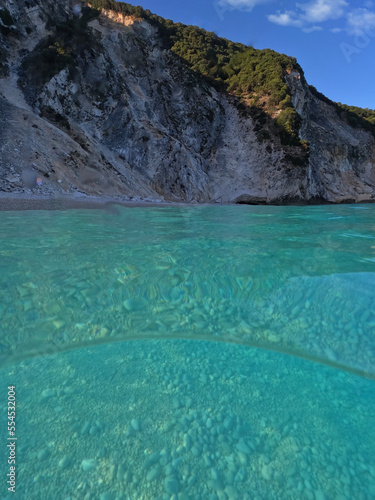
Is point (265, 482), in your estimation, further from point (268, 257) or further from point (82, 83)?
point (82, 83)

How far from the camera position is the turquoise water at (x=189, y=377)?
1.07m

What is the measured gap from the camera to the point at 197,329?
2.08 m

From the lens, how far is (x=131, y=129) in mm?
22484

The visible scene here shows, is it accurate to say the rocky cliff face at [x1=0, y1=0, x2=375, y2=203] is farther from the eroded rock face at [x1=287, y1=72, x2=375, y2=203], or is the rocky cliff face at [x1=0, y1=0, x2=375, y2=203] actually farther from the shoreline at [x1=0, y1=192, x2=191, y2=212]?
the shoreline at [x1=0, y1=192, x2=191, y2=212]

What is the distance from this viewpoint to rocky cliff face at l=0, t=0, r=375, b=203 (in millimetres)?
16469

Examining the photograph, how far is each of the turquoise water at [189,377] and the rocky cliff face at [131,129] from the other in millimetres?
13317

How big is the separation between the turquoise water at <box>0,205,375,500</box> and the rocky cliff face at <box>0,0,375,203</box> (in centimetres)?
1332

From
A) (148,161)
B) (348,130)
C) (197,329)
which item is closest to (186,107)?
(148,161)

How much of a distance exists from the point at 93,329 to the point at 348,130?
48.7 m

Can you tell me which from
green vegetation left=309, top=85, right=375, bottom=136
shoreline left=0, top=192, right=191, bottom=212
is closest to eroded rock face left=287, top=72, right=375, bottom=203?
green vegetation left=309, top=85, right=375, bottom=136

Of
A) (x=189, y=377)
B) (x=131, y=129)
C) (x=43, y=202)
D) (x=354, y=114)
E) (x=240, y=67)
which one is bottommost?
(x=189, y=377)

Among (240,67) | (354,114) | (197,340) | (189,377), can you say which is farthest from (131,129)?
(354,114)

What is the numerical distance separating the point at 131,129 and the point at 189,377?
2397cm

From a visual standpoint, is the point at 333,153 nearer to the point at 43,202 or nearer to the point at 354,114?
the point at 354,114
